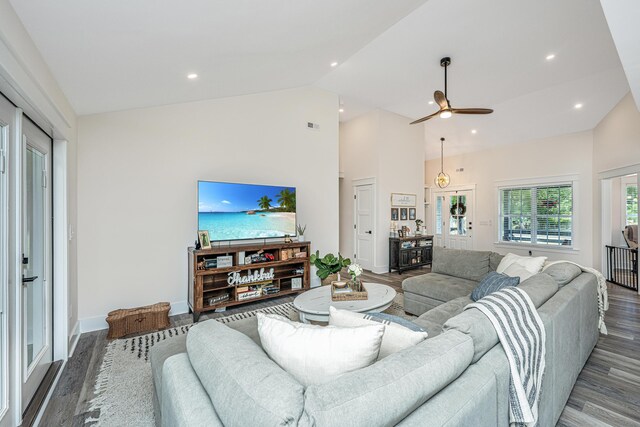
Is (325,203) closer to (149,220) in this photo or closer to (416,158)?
(149,220)

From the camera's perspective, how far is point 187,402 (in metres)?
0.93

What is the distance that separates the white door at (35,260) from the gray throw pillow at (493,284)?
3363mm

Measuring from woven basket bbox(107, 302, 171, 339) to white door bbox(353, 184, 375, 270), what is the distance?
4.12 metres

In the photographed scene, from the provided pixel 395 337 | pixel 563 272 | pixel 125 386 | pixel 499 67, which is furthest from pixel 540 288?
pixel 499 67

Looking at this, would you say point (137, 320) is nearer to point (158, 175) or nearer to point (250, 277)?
point (250, 277)

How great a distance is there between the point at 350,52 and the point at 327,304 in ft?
8.95

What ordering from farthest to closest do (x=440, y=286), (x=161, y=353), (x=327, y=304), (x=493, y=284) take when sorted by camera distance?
(x=440, y=286) < (x=327, y=304) < (x=493, y=284) < (x=161, y=353)

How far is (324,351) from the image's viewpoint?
1.01 m

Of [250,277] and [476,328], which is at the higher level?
[476,328]

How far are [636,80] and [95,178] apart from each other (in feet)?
18.4

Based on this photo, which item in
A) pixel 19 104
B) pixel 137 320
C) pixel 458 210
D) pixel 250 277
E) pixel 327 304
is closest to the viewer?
pixel 19 104

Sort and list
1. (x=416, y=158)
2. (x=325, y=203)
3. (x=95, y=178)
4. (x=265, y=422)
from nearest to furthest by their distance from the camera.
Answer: (x=265, y=422) < (x=95, y=178) < (x=325, y=203) < (x=416, y=158)

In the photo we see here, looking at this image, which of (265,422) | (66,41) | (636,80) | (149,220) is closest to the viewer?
(265,422)

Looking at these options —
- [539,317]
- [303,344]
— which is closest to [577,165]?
[539,317]
